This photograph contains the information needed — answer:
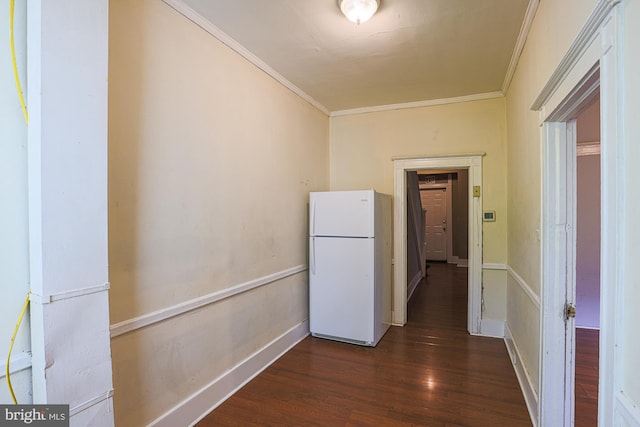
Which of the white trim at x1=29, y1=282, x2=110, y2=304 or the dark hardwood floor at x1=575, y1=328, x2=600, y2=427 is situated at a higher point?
the white trim at x1=29, y1=282, x2=110, y2=304

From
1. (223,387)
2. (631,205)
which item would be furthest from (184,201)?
(631,205)

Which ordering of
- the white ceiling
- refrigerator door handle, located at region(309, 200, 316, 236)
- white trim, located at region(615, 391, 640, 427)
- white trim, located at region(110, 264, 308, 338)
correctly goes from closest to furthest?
white trim, located at region(615, 391, 640, 427) < white trim, located at region(110, 264, 308, 338) < the white ceiling < refrigerator door handle, located at region(309, 200, 316, 236)

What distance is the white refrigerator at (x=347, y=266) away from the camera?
3.14 meters

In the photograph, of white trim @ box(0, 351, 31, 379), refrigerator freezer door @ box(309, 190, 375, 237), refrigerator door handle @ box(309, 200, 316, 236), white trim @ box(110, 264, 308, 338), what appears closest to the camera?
white trim @ box(0, 351, 31, 379)

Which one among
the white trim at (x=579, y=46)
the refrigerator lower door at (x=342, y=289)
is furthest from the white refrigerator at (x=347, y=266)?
the white trim at (x=579, y=46)

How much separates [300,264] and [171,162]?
1.86 metres

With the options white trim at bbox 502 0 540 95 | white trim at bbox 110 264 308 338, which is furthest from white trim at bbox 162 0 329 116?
white trim at bbox 502 0 540 95

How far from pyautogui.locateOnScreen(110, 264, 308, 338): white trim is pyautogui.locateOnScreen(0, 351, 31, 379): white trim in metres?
0.39

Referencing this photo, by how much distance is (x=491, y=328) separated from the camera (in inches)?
133

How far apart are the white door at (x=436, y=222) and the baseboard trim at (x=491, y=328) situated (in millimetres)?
5253

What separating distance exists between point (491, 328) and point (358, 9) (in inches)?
132

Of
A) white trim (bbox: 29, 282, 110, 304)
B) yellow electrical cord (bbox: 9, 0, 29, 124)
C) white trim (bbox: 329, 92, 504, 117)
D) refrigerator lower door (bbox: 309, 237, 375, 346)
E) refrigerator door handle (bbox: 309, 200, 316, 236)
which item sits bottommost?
refrigerator lower door (bbox: 309, 237, 375, 346)

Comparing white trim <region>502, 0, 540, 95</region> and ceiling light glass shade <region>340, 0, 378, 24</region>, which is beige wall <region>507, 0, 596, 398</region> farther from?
ceiling light glass shade <region>340, 0, 378, 24</region>

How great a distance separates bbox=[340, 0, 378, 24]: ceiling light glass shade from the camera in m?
1.82
